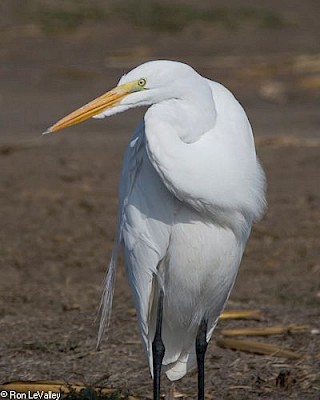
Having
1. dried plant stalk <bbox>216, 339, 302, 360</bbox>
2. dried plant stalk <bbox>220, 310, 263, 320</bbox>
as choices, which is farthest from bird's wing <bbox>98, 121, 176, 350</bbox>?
dried plant stalk <bbox>220, 310, 263, 320</bbox>

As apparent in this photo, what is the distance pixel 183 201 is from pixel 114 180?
490 centimetres

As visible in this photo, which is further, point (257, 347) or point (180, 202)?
point (257, 347)

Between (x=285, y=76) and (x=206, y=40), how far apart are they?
3338mm

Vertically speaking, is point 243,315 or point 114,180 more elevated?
point 243,315

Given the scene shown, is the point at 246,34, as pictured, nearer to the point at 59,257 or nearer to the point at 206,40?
the point at 206,40

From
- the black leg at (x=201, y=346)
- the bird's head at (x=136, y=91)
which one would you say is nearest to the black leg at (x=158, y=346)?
the black leg at (x=201, y=346)

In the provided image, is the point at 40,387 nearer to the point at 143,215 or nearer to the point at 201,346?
the point at 201,346

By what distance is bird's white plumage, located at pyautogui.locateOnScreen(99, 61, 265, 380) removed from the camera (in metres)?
4.14

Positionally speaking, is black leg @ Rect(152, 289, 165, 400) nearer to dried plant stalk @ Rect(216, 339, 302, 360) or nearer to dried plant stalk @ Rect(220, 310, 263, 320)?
dried plant stalk @ Rect(216, 339, 302, 360)

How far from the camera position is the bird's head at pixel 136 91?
411 cm

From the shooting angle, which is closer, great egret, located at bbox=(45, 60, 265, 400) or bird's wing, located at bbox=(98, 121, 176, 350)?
great egret, located at bbox=(45, 60, 265, 400)

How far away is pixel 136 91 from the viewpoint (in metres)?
4.12

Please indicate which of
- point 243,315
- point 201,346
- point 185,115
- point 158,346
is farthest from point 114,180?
point 185,115

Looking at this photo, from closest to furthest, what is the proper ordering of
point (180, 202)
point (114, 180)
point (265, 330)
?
point (180, 202), point (265, 330), point (114, 180)
